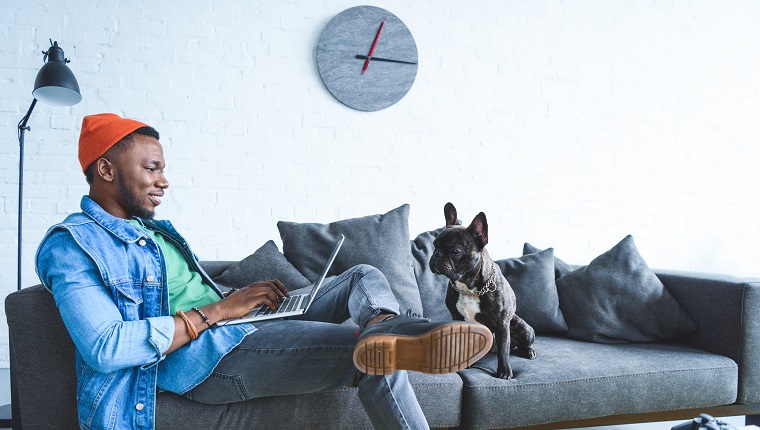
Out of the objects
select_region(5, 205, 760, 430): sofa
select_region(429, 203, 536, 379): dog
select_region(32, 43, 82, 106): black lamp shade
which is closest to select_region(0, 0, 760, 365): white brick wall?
select_region(32, 43, 82, 106): black lamp shade

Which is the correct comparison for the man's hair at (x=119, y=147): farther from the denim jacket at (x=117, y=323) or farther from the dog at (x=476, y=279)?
the dog at (x=476, y=279)

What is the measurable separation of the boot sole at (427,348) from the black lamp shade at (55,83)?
1.99 m

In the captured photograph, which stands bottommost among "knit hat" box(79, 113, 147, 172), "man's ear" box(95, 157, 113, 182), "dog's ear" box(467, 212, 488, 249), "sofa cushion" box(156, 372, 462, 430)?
"sofa cushion" box(156, 372, 462, 430)

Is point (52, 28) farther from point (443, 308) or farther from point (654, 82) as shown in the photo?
point (654, 82)

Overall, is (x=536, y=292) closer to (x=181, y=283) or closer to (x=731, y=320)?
(x=731, y=320)

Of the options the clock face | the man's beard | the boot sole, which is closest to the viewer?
the boot sole

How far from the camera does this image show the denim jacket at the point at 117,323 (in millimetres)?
1153

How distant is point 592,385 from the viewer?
69.1 inches

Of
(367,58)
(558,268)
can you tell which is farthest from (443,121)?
(558,268)

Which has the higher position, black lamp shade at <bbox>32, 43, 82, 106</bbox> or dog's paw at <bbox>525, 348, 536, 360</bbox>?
black lamp shade at <bbox>32, 43, 82, 106</bbox>

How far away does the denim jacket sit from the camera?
115cm

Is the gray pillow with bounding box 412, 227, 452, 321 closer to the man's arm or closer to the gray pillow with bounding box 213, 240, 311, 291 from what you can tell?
the gray pillow with bounding box 213, 240, 311, 291

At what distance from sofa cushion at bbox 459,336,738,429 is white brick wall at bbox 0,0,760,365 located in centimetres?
134

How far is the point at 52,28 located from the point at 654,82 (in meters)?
3.74
